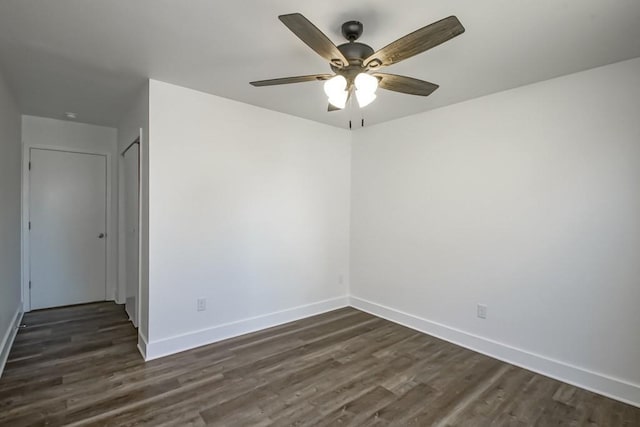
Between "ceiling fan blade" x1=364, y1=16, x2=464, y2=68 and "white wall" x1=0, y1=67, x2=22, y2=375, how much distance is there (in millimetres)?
2986

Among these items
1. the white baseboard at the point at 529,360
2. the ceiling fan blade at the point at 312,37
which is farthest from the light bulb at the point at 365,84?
the white baseboard at the point at 529,360

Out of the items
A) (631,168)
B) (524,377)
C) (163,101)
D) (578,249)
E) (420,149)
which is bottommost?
(524,377)

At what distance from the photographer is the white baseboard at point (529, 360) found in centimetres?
221

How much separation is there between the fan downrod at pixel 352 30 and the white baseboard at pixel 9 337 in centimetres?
347

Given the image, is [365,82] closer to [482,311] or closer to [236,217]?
[236,217]

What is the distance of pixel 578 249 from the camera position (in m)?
2.40

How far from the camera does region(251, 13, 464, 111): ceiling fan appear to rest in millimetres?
1423

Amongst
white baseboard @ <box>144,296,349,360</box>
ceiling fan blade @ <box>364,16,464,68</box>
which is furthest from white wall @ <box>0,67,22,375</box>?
ceiling fan blade @ <box>364,16,464,68</box>

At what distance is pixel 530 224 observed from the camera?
2637 mm

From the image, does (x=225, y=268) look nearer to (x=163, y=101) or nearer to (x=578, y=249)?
(x=163, y=101)

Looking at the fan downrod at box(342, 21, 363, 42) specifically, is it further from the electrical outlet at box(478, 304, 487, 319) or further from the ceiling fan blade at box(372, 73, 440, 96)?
the electrical outlet at box(478, 304, 487, 319)

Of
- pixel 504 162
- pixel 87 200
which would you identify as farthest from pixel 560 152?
pixel 87 200

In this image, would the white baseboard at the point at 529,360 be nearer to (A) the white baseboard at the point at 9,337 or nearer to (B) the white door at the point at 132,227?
(B) the white door at the point at 132,227

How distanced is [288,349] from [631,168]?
118 inches
